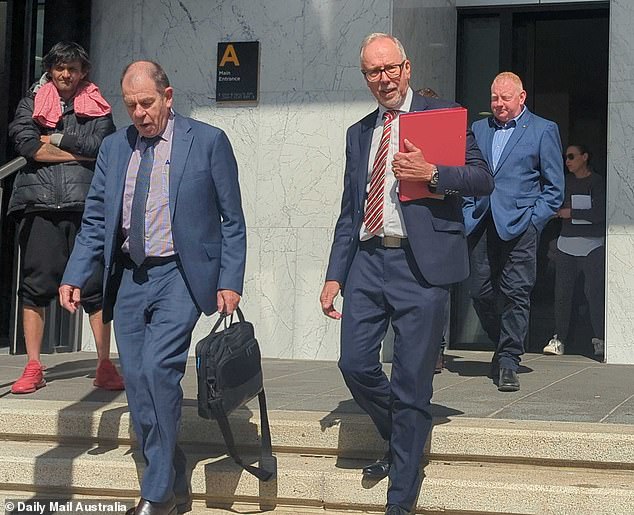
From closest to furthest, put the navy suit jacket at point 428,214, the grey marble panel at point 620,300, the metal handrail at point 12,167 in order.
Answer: the navy suit jacket at point 428,214, the metal handrail at point 12,167, the grey marble panel at point 620,300

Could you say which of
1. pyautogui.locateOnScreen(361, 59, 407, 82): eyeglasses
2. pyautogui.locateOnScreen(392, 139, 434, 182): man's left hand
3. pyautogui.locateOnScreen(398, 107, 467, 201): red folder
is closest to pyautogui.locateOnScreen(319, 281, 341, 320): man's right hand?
pyautogui.locateOnScreen(398, 107, 467, 201): red folder

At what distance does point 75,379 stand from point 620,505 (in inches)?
157

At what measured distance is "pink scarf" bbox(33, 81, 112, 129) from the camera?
22.9 ft

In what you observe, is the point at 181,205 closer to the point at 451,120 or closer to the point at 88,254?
the point at 88,254

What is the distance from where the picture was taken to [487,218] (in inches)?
286

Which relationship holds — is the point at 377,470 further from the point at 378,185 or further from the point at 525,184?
the point at 525,184

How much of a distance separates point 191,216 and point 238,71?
14.4ft

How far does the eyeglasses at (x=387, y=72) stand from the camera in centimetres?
506

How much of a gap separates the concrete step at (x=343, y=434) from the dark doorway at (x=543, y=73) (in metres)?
4.56

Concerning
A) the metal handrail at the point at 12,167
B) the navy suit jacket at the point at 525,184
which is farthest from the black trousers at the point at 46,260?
the navy suit jacket at the point at 525,184

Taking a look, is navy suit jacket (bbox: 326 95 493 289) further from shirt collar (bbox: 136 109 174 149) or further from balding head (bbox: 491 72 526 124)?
balding head (bbox: 491 72 526 124)

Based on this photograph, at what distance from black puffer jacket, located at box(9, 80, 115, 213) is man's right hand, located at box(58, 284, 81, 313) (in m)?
1.67

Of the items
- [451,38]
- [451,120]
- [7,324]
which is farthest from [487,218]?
[7,324]

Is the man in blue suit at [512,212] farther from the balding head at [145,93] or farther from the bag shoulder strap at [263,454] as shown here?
the balding head at [145,93]
